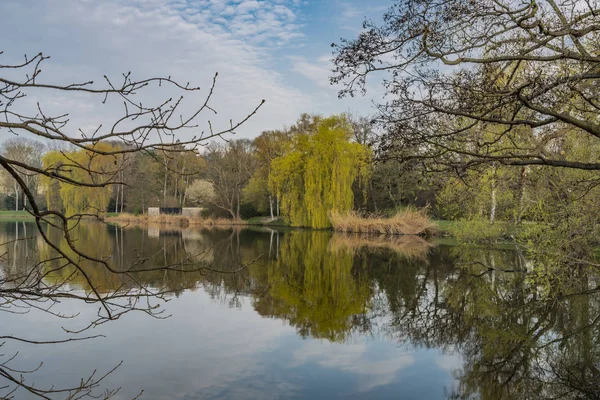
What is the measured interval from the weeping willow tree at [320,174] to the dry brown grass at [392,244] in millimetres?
5245

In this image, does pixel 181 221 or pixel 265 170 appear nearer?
pixel 181 221

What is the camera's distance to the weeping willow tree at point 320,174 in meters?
31.0

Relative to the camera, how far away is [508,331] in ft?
26.9

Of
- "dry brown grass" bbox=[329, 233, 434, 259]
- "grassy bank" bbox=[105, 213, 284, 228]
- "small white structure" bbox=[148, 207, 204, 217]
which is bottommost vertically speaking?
"dry brown grass" bbox=[329, 233, 434, 259]

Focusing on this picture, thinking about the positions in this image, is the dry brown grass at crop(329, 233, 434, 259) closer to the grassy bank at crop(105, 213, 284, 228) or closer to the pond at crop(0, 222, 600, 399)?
the pond at crop(0, 222, 600, 399)

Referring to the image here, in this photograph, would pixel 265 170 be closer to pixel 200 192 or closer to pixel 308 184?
pixel 200 192

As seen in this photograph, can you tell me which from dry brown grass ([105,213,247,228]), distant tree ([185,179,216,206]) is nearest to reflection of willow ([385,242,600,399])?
dry brown grass ([105,213,247,228])

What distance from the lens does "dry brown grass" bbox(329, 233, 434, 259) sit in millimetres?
19516

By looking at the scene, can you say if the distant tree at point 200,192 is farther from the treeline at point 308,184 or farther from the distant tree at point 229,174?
the distant tree at point 229,174

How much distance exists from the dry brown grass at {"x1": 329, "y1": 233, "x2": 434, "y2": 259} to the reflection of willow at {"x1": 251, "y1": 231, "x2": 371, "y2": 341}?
2.62 m

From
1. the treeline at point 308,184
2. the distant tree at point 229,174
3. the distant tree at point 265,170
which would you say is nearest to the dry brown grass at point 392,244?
the treeline at point 308,184

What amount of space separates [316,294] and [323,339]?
3391 millimetres

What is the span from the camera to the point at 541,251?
31.8 ft

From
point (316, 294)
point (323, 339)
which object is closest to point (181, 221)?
point (316, 294)
